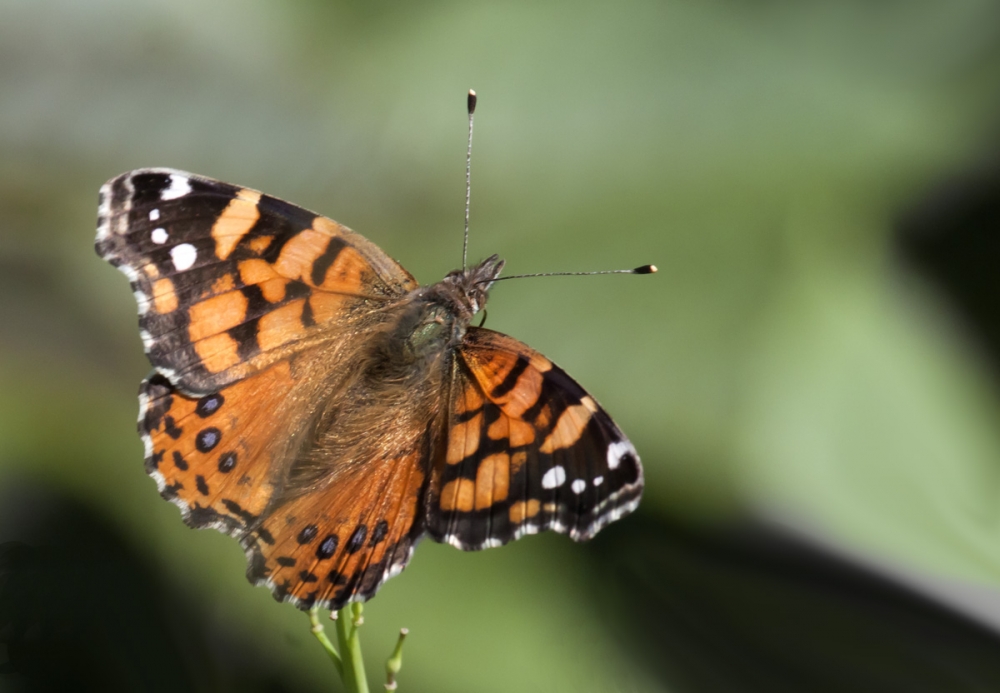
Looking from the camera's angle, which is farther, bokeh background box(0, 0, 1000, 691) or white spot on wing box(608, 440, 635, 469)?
bokeh background box(0, 0, 1000, 691)

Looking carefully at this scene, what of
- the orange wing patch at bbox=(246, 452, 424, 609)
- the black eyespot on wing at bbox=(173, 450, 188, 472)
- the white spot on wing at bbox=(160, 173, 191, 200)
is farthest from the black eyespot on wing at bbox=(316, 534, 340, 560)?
the white spot on wing at bbox=(160, 173, 191, 200)

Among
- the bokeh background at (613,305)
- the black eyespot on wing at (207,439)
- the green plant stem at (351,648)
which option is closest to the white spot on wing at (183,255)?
the black eyespot on wing at (207,439)

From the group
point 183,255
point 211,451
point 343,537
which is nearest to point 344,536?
point 343,537

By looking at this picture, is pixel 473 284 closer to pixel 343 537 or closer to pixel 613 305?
pixel 343 537

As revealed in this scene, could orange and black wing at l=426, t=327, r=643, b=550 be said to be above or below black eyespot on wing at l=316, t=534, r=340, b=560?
above

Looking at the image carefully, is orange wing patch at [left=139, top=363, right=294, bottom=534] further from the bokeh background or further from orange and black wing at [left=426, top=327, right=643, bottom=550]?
the bokeh background

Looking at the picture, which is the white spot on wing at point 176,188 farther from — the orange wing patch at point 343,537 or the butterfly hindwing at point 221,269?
the orange wing patch at point 343,537

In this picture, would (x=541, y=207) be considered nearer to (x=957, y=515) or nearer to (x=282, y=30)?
(x=282, y=30)
